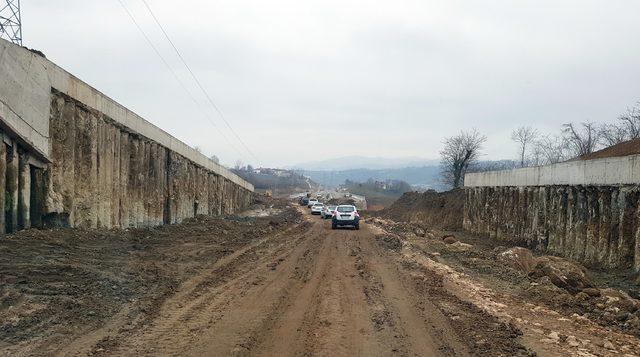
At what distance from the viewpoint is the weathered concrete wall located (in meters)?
15.6

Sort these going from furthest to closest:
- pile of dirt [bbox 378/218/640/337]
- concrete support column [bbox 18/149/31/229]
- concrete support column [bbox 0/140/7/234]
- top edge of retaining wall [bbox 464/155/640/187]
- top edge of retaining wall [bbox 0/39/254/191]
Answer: top edge of retaining wall [bbox 464/155/640/187]
concrete support column [bbox 18/149/31/229]
top edge of retaining wall [bbox 0/39/254/191]
concrete support column [bbox 0/140/7/234]
pile of dirt [bbox 378/218/640/337]

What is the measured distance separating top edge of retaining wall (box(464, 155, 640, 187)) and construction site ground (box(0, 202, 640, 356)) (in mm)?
4981

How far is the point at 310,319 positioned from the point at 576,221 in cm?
1444

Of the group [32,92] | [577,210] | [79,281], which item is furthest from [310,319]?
[577,210]

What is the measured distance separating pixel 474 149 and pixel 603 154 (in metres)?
36.3

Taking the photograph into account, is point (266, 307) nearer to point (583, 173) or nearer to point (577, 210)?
point (577, 210)

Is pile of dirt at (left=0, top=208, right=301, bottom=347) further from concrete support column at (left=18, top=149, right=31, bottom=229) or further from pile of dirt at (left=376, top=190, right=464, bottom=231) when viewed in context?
pile of dirt at (left=376, top=190, right=464, bottom=231)

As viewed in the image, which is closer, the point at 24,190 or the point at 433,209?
the point at 24,190

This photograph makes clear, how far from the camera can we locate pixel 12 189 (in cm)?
1360

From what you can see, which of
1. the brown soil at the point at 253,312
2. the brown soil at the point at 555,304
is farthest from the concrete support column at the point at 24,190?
the brown soil at the point at 555,304

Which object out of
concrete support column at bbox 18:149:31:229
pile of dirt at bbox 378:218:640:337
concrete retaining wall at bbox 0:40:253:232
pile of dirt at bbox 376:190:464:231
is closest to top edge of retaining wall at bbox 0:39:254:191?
concrete retaining wall at bbox 0:40:253:232

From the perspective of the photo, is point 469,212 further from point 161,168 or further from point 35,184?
point 35,184

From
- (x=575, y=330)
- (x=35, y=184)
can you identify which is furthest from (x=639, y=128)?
(x=35, y=184)

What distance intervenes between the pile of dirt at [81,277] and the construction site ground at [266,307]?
0.03 metres
